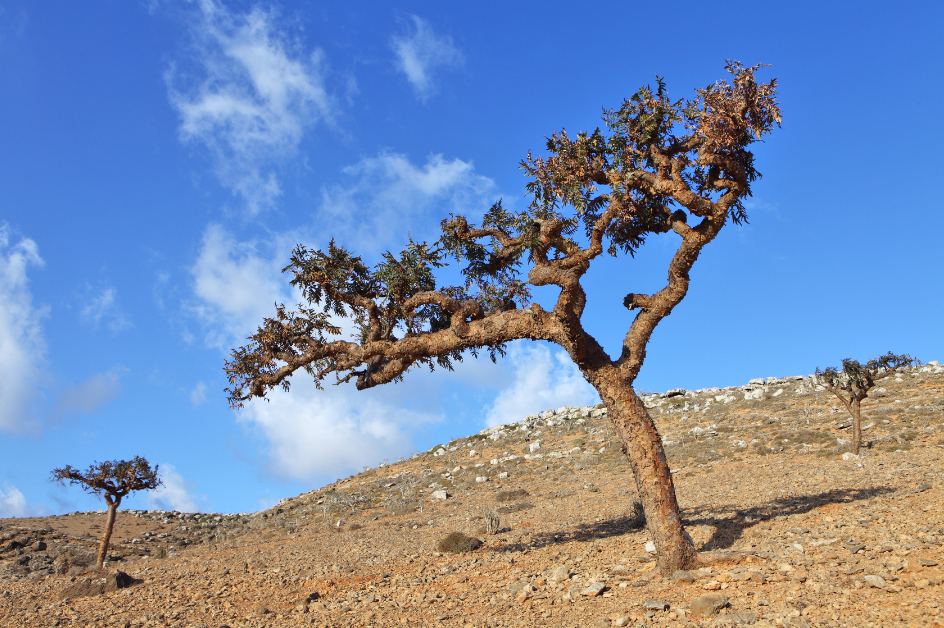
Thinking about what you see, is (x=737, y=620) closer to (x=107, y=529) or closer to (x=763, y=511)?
(x=763, y=511)

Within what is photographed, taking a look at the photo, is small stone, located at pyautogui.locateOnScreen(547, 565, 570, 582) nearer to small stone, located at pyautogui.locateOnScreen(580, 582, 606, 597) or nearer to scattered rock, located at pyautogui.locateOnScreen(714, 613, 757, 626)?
small stone, located at pyautogui.locateOnScreen(580, 582, 606, 597)

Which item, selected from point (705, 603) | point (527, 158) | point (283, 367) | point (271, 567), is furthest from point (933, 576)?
point (271, 567)

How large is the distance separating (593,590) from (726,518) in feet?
18.4

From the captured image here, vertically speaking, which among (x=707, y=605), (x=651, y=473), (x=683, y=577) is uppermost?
(x=651, y=473)

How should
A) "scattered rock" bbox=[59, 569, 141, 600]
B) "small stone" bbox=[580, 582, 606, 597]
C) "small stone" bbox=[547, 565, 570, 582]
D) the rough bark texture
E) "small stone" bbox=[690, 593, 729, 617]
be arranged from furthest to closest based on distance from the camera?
1. "scattered rock" bbox=[59, 569, 141, 600]
2. "small stone" bbox=[547, 565, 570, 582]
3. the rough bark texture
4. "small stone" bbox=[580, 582, 606, 597]
5. "small stone" bbox=[690, 593, 729, 617]

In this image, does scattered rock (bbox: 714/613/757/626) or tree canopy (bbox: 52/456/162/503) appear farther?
tree canopy (bbox: 52/456/162/503)

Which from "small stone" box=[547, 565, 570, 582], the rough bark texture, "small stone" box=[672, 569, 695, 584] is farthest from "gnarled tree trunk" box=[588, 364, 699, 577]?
"small stone" box=[547, 565, 570, 582]

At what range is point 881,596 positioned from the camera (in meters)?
7.16

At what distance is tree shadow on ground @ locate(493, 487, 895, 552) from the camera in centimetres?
1226

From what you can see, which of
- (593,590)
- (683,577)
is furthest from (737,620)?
(593,590)

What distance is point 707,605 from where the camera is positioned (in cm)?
738

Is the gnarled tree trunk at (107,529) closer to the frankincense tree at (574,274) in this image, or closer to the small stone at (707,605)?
the frankincense tree at (574,274)

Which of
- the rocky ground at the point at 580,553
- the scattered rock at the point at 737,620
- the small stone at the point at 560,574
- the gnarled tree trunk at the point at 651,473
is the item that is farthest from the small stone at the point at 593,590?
the scattered rock at the point at 737,620

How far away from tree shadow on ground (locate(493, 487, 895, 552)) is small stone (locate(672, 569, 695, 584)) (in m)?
2.76
